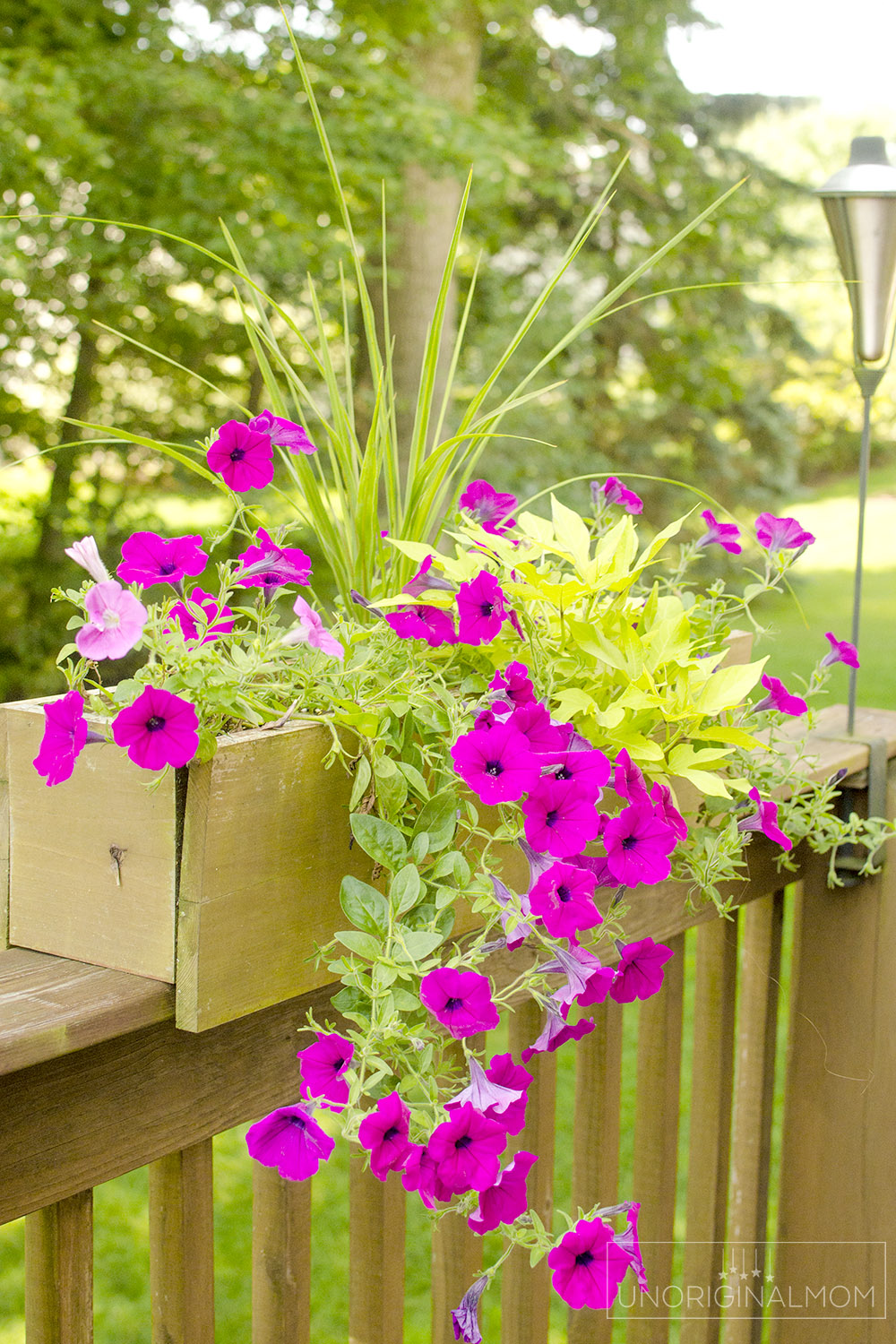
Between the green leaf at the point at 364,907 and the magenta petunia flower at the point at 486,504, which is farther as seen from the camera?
the magenta petunia flower at the point at 486,504

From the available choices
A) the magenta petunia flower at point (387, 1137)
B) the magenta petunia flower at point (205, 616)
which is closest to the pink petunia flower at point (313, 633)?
the magenta petunia flower at point (205, 616)

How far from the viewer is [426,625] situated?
0.78 m

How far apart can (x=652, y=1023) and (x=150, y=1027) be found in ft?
2.43

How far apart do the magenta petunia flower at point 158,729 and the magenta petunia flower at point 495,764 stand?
162 millimetres

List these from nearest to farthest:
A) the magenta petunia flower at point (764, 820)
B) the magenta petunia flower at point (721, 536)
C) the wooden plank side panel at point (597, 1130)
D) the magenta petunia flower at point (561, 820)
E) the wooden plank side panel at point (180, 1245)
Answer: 1. the magenta petunia flower at point (561, 820)
2. the wooden plank side panel at point (180, 1245)
3. the magenta petunia flower at point (764, 820)
4. the magenta petunia flower at point (721, 536)
5. the wooden plank side panel at point (597, 1130)

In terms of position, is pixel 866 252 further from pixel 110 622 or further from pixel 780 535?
pixel 110 622

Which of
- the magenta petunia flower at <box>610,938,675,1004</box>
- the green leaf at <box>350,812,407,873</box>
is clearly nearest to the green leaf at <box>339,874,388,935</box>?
the green leaf at <box>350,812,407,873</box>

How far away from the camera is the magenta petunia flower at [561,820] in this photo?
0.69 metres

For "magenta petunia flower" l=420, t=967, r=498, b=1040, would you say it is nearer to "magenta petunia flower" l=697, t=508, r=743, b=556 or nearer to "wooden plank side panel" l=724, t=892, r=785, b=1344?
"magenta petunia flower" l=697, t=508, r=743, b=556

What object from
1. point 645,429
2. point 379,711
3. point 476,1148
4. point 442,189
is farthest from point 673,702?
point 645,429

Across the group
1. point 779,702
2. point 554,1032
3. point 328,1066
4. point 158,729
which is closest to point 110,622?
→ point 158,729

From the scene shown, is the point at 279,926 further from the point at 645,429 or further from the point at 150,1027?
the point at 645,429

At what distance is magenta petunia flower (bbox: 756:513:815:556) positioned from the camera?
3.49ft

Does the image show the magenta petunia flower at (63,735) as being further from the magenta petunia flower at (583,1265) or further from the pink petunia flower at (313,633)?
the magenta petunia flower at (583,1265)
